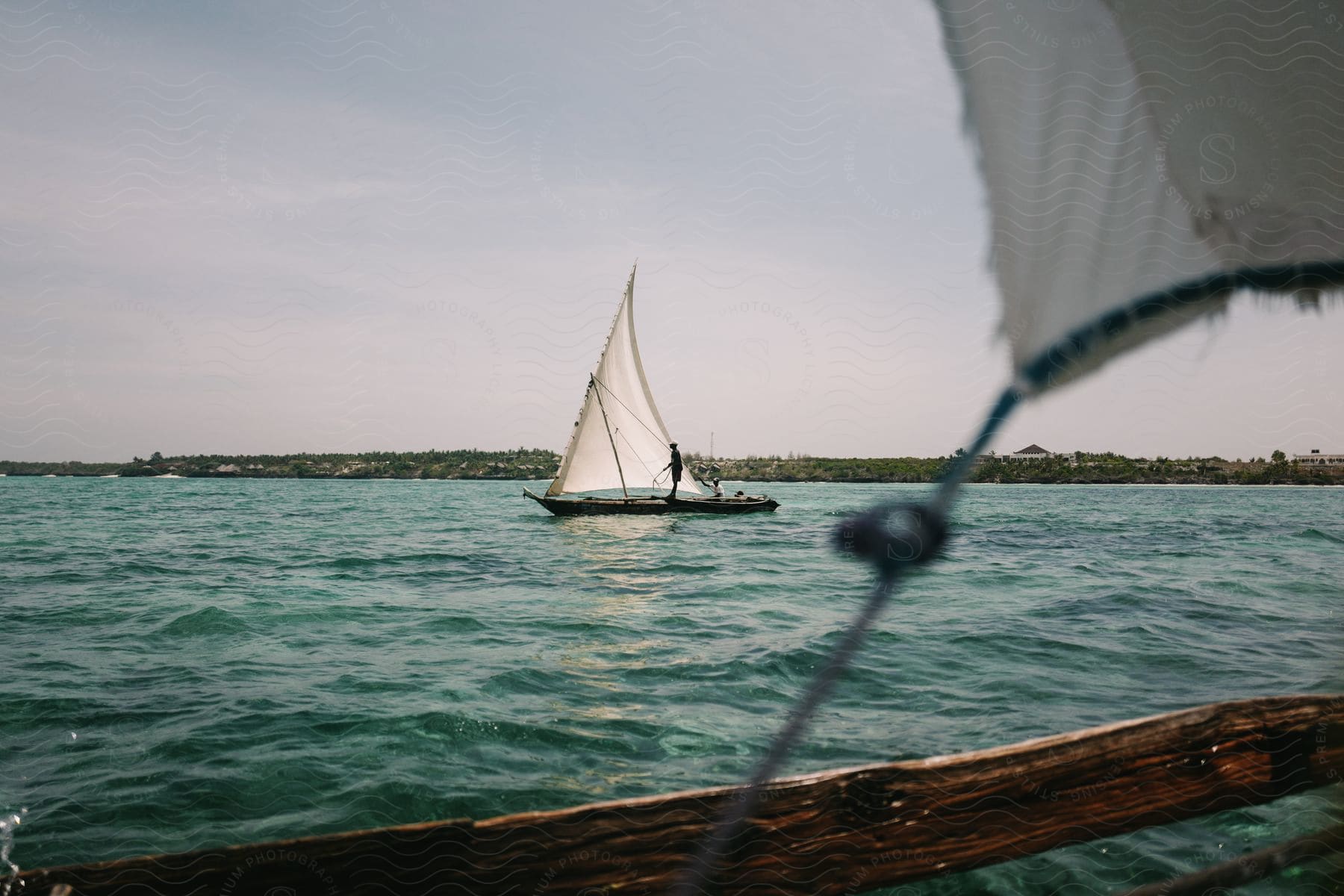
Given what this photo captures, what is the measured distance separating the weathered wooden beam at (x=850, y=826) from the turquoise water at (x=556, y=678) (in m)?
2.02

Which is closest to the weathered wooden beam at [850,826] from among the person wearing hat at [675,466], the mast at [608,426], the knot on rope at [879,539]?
the knot on rope at [879,539]

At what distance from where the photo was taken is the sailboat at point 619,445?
1254 inches

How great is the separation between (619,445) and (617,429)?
86cm

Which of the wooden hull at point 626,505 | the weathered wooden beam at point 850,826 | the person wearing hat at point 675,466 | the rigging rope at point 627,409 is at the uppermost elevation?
the rigging rope at point 627,409

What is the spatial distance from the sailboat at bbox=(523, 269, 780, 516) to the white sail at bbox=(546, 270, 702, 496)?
32mm

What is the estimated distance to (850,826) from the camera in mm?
2527

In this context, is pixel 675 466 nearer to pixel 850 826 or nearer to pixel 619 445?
pixel 619 445

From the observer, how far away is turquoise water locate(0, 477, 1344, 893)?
5.29 metres

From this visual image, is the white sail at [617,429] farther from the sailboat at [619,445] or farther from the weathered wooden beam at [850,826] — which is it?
the weathered wooden beam at [850,826]

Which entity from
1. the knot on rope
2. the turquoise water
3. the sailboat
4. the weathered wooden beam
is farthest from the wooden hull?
the weathered wooden beam

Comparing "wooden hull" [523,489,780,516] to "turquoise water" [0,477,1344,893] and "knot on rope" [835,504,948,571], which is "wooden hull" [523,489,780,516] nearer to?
Answer: "knot on rope" [835,504,948,571]

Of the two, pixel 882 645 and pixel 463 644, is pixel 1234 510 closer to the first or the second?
pixel 882 645

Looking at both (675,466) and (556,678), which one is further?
(675,466)

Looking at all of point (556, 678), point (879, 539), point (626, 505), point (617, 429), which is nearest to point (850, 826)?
point (556, 678)
